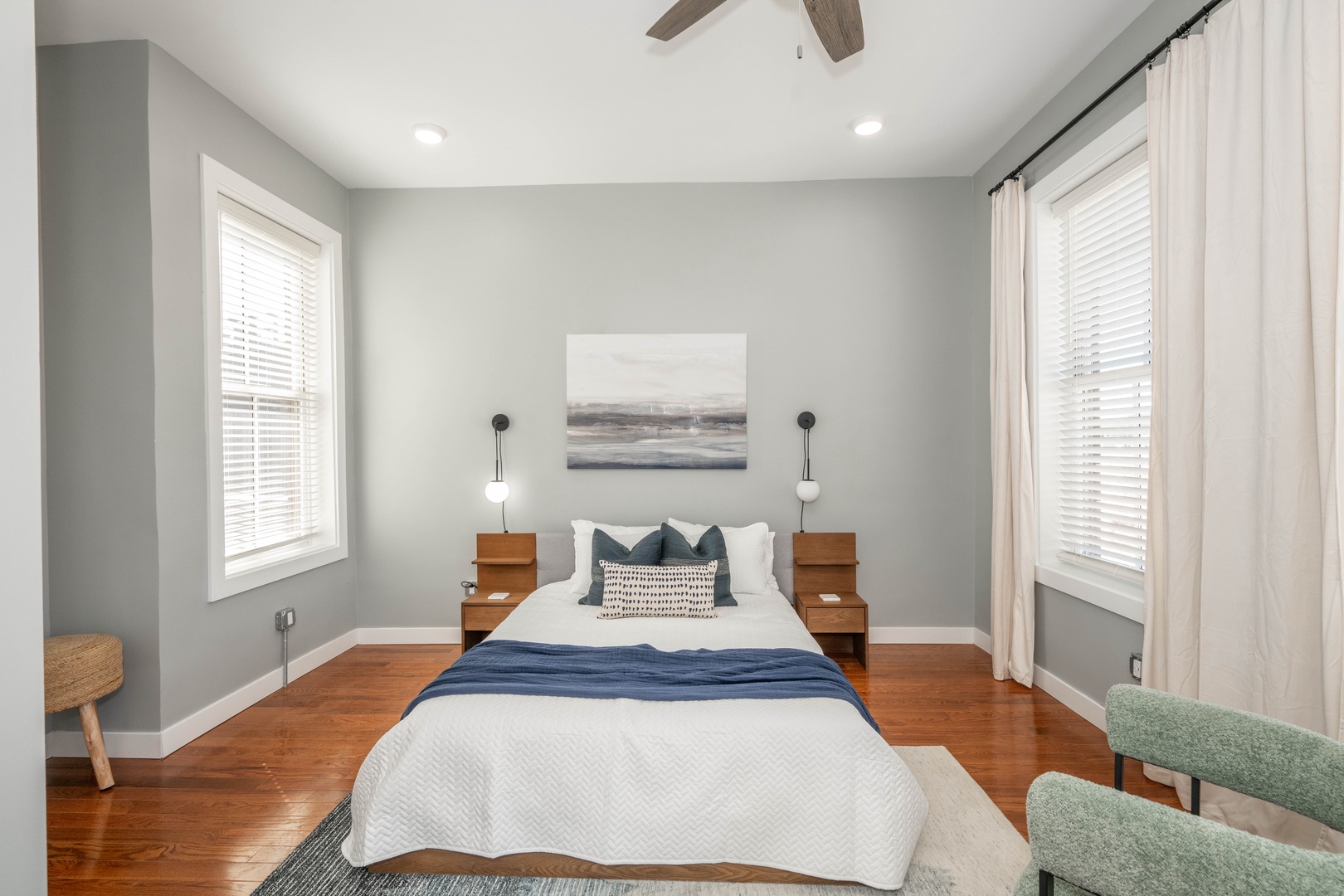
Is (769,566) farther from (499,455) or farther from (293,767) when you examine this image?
(293,767)

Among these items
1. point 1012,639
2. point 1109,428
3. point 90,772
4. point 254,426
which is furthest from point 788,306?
point 90,772

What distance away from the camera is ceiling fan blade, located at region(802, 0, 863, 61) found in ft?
6.41

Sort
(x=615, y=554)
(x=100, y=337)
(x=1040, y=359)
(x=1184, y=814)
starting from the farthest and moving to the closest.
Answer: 1. (x=615, y=554)
2. (x=1040, y=359)
3. (x=100, y=337)
4. (x=1184, y=814)

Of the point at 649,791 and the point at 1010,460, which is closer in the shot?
the point at 649,791

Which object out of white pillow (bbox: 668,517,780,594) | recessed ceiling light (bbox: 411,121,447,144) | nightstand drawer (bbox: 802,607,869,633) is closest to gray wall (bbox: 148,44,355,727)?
recessed ceiling light (bbox: 411,121,447,144)

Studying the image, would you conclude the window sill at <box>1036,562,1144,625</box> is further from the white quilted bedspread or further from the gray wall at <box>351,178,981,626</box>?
the white quilted bedspread

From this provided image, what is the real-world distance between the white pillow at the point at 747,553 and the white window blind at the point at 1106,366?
1505 millimetres

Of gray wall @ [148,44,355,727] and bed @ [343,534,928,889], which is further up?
gray wall @ [148,44,355,727]

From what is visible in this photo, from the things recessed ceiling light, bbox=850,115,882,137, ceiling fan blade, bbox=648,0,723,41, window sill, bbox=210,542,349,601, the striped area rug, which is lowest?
the striped area rug

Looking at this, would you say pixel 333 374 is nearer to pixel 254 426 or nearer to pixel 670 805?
pixel 254 426

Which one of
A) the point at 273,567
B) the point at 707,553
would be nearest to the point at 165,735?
the point at 273,567

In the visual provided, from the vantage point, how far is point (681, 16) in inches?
82.1

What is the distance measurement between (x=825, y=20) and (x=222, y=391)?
117 inches

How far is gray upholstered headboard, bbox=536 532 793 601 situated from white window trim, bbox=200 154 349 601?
48.5 inches
